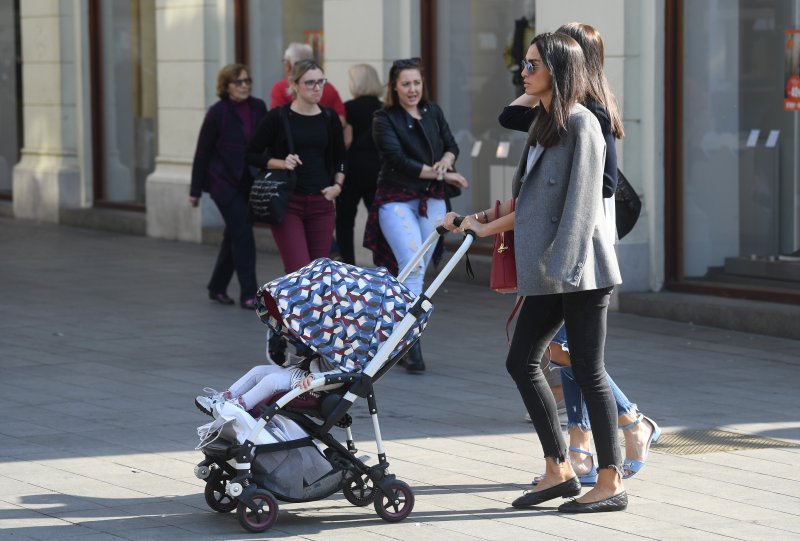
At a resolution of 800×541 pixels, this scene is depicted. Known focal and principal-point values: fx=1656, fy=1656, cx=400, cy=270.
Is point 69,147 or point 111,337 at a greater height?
point 69,147

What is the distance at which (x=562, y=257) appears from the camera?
5.95 m

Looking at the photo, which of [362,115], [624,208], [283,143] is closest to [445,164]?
[283,143]

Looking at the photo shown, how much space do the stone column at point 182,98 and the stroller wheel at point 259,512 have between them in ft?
34.6

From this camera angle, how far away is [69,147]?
18969 millimetres

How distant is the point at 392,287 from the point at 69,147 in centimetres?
1332

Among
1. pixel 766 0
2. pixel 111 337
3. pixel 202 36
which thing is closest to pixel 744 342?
pixel 766 0

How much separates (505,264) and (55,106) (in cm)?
1353

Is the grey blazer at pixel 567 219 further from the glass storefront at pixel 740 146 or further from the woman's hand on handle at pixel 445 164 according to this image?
the glass storefront at pixel 740 146

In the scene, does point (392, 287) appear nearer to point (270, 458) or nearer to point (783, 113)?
point (270, 458)

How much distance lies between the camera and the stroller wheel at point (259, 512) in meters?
5.86

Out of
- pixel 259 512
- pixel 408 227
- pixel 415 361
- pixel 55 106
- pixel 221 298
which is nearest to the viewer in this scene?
pixel 259 512

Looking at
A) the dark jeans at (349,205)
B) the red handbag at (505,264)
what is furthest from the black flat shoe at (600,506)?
the dark jeans at (349,205)

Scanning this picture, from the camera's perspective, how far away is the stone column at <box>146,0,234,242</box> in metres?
16.4

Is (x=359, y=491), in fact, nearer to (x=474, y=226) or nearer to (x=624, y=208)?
(x=474, y=226)
